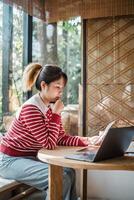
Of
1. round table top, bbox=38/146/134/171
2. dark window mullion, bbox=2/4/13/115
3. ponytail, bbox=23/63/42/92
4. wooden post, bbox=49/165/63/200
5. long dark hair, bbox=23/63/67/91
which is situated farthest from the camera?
dark window mullion, bbox=2/4/13/115

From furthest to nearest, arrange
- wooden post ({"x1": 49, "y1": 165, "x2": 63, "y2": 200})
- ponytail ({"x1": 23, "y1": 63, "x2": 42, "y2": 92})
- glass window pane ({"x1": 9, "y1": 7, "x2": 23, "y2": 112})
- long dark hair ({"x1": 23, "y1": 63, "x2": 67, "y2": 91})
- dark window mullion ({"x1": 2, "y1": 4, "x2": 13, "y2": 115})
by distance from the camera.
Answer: glass window pane ({"x1": 9, "y1": 7, "x2": 23, "y2": 112}) < dark window mullion ({"x1": 2, "y1": 4, "x2": 13, "y2": 115}) < ponytail ({"x1": 23, "y1": 63, "x2": 42, "y2": 92}) < long dark hair ({"x1": 23, "y1": 63, "x2": 67, "y2": 91}) < wooden post ({"x1": 49, "y1": 165, "x2": 63, "y2": 200})

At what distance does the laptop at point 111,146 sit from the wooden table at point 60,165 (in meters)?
0.03

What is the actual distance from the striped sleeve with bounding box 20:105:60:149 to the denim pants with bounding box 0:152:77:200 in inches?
5.5

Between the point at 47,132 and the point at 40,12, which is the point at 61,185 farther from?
the point at 40,12

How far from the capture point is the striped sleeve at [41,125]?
196 centimetres

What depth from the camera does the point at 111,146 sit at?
1633mm

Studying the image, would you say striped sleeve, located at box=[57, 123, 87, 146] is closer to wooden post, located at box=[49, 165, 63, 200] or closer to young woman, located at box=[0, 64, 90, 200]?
young woman, located at box=[0, 64, 90, 200]

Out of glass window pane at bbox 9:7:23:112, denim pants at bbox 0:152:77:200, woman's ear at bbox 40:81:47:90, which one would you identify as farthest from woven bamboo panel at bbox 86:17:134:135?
denim pants at bbox 0:152:77:200

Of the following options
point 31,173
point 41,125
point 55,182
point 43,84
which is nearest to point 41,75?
point 43,84

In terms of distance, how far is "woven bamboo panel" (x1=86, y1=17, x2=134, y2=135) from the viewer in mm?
2850

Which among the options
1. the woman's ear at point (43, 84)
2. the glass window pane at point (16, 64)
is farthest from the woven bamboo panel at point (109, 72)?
the woman's ear at point (43, 84)

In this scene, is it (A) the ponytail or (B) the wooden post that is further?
(A) the ponytail

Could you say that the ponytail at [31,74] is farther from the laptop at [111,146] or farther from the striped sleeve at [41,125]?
the laptop at [111,146]

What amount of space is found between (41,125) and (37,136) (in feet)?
0.22
